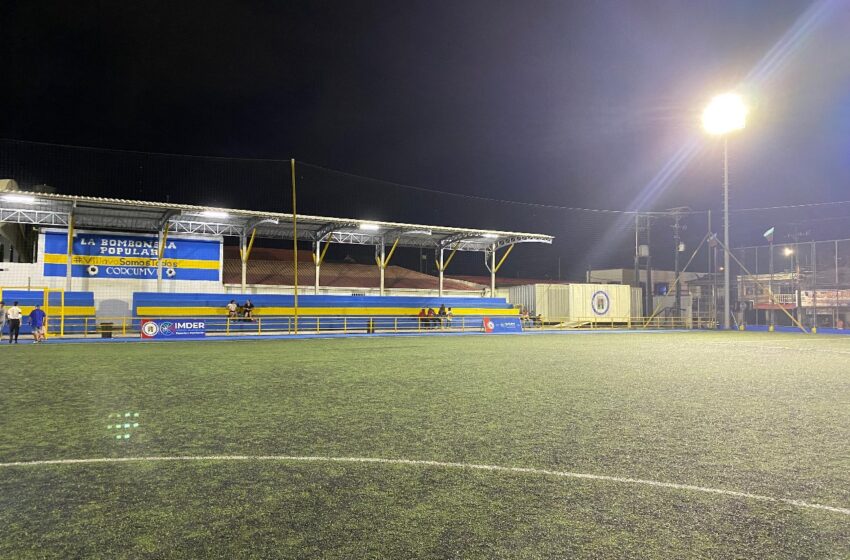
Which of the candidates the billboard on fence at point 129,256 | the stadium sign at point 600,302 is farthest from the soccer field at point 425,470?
the stadium sign at point 600,302

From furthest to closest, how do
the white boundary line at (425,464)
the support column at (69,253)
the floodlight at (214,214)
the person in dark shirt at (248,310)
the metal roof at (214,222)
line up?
the person in dark shirt at (248,310), the floodlight at (214,214), the support column at (69,253), the metal roof at (214,222), the white boundary line at (425,464)

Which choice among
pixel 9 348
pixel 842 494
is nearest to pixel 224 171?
pixel 9 348

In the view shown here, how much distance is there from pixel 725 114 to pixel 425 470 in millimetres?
31703

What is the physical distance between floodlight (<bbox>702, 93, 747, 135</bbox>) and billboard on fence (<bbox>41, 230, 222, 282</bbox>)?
2829 centimetres

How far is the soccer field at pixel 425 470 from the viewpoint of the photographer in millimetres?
2811

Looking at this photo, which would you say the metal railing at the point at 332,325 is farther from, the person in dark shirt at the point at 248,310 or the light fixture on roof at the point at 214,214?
the light fixture on roof at the point at 214,214

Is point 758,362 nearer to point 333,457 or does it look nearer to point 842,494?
point 842,494

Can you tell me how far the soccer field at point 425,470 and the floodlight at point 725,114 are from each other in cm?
2477

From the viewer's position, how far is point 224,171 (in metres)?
31.5

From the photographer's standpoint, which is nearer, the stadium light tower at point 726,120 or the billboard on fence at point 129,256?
the billboard on fence at point 129,256

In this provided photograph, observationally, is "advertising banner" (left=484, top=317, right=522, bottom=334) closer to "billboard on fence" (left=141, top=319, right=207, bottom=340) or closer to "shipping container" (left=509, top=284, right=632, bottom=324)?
"shipping container" (left=509, top=284, right=632, bottom=324)

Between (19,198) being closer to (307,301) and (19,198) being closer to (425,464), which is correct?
(307,301)

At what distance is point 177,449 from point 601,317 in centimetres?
3236

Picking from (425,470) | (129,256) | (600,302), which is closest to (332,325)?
(129,256)
